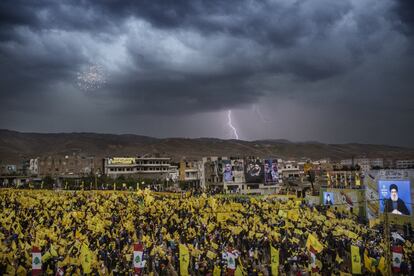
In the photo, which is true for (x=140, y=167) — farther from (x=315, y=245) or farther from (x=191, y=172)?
(x=315, y=245)

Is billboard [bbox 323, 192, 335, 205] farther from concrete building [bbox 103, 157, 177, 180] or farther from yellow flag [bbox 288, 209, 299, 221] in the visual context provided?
concrete building [bbox 103, 157, 177, 180]

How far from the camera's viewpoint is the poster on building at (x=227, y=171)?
86.1m

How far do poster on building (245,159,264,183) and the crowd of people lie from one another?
44159 millimetres

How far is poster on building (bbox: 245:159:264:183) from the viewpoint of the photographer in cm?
8344

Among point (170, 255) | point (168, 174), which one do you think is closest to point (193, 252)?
point (170, 255)

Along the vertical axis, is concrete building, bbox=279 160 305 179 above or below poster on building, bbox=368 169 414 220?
above

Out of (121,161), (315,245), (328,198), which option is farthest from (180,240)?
(121,161)

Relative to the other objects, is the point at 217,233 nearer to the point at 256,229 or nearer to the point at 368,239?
the point at 256,229

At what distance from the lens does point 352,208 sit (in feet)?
151

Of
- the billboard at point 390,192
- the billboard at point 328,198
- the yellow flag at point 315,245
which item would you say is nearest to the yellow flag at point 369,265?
the yellow flag at point 315,245

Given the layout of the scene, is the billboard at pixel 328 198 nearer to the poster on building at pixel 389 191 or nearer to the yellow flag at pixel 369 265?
the poster on building at pixel 389 191

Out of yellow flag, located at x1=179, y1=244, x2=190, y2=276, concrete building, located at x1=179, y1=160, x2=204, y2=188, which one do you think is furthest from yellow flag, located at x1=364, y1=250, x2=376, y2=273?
concrete building, located at x1=179, y1=160, x2=204, y2=188

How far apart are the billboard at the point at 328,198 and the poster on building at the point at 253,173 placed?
108 feet

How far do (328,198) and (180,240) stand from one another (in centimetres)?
2919
